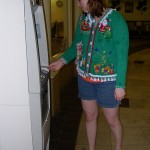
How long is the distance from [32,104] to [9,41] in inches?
17.0

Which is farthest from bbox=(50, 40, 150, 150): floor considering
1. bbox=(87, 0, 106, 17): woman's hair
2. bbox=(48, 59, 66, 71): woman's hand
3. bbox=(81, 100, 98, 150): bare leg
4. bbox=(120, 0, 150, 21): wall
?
bbox=(120, 0, 150, 21): wall

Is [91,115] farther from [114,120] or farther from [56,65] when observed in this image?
[56,65]

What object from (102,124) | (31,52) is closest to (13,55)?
(31,52)

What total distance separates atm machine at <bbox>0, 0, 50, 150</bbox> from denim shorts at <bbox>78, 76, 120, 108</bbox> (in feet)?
1.29

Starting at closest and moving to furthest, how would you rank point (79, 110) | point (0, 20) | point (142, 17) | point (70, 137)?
point (0, 20), point (70, 137), point (79, 110), point (142, 17)

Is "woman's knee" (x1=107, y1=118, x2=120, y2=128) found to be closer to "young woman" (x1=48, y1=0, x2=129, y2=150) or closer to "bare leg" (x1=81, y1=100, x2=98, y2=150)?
"young woman" (x1=48, y1=0, x2=129, y2=150)

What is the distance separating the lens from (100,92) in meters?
2.21

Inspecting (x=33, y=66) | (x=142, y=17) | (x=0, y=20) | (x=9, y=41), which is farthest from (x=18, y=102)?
(x=142, y=17)

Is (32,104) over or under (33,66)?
under

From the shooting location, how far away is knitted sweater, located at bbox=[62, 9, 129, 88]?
6.59ft

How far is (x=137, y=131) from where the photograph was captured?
3303mm

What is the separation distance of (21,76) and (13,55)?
142 mm

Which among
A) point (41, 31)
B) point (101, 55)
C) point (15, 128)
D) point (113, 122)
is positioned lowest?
point (113, 122)

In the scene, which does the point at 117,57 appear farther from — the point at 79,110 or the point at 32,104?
the point at 79,110
